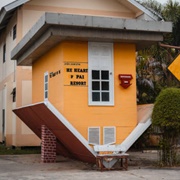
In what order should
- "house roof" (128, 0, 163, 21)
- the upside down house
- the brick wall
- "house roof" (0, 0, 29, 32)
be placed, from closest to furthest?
the upside down house, the brick wall, "house roof" (0, 0, 29, 32), "house roof" (128, 0, 163, 21)

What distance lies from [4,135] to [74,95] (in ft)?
40.6

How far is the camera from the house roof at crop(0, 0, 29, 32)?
1930 cm

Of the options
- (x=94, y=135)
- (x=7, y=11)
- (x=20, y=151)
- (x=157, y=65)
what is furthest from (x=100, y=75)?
(x=7, y=11)

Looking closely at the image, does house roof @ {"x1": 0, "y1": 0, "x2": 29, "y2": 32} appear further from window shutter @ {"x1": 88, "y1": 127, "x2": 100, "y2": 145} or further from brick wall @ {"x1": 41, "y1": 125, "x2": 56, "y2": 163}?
window shutter @ {"x1": 88, "y1": 127, "x2": 100, "y2": 145}

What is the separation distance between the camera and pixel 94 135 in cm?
1224

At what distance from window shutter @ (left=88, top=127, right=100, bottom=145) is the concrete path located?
0.76 m

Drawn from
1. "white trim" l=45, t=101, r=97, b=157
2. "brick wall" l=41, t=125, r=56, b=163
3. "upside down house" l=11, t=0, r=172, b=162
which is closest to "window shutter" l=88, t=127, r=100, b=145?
"upside down house" l=11, t=0, r=172, b=162

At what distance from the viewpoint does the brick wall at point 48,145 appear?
44.8ft

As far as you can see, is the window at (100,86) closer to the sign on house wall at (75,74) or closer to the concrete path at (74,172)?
the sign on house wall at (75,74)

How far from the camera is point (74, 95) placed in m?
12.1

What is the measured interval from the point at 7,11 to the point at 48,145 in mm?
8865

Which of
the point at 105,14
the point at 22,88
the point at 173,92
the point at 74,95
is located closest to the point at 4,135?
the point at 22,88

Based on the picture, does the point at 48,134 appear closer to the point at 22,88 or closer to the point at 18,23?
the point at 22,88


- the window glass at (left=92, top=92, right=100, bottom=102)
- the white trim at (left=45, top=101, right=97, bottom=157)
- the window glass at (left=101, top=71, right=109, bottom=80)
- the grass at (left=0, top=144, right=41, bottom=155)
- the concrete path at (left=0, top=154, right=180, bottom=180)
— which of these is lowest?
the concrete path at (left=0, top=154, right=180, bottom=180)
